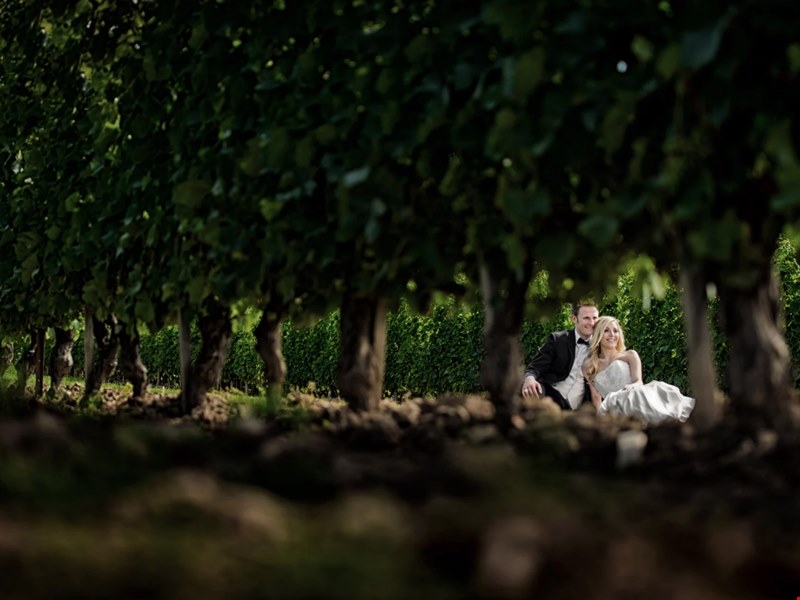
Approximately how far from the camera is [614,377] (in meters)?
9.53

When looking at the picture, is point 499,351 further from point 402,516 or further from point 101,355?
point 101,355

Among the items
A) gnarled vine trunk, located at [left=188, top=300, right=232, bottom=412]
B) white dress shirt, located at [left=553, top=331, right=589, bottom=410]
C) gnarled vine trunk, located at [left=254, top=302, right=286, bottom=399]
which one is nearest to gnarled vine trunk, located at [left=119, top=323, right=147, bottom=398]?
gnarled vine trunk, located at [left=188, top=300, right=232, bottom=412]

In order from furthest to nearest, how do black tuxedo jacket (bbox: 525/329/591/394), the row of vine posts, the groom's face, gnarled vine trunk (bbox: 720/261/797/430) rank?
the groom's face, black tuxedo jacket (bbox: 525/329/591/394), gnarled vine trunk (bbox: 720/261/797/430), the row of vine posts

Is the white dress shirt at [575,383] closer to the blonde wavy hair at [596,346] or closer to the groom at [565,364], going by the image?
the groom at [565,364]

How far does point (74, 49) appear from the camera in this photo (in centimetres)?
772

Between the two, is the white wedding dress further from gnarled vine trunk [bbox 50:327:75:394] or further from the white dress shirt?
gnarled vine trunk [bbox 50:327:75:394]

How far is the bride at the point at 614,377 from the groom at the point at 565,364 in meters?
0.17

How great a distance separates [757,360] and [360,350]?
256cm

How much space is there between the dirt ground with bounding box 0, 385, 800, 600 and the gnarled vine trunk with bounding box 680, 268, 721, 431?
14 cm

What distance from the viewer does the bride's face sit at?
9545 mm

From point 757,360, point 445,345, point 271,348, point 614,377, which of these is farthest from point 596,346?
point 445,345

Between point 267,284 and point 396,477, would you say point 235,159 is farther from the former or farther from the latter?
point 396,477

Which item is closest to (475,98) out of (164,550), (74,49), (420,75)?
(420,75)

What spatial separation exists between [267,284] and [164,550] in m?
4.07
